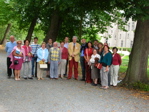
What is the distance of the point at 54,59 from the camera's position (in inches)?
386

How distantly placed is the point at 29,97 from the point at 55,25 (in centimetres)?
1243

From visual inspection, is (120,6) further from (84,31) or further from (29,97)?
(84,31)

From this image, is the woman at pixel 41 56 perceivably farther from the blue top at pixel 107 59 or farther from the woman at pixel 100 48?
the blue top at pixel 107 59

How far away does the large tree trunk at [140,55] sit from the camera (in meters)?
8.97

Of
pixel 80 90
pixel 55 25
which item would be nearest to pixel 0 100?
pixel 80 90

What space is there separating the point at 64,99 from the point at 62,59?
4.00 metres

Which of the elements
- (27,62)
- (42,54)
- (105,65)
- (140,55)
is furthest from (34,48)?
(140,55)

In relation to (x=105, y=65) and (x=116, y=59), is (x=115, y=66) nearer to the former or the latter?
(x=116, y=59)

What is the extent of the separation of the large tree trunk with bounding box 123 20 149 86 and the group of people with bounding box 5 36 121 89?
673 millimetres

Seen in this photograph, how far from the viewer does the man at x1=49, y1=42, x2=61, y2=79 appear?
9778mm

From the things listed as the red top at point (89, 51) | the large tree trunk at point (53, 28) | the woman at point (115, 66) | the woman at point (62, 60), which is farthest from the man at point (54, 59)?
the large tree trunk at point (53, 28)

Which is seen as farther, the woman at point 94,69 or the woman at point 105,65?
the woman at point 94,69

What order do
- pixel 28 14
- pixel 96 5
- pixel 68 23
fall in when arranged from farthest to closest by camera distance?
pixel 28 14 < pixel 68 23 < pixel 96 5

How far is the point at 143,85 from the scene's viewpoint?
28.9ft
